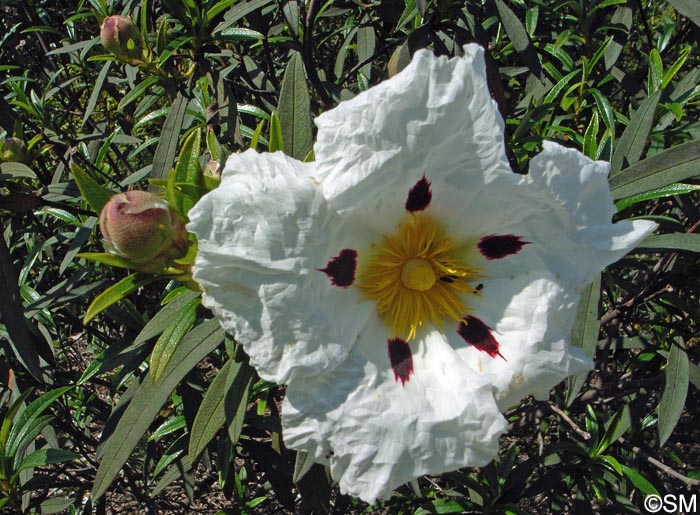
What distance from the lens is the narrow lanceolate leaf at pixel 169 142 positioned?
2.02 meters

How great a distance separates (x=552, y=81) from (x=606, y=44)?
29cm

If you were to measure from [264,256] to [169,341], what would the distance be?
1.36 ft

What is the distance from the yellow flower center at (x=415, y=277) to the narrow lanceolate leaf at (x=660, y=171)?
52 centimetres

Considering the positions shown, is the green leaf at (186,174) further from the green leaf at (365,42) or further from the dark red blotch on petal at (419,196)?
the green leaf at (365,42)

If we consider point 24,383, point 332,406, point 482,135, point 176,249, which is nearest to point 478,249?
point 482,135

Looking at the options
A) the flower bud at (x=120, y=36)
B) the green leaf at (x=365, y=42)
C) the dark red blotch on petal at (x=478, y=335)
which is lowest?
the dark red blotch on petal at (x=478, y=335)

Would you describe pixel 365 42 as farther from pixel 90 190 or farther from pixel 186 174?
pixel 90 190

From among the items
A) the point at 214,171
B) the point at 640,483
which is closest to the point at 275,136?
the point at 214,171

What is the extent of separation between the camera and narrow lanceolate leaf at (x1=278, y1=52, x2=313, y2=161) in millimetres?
1671

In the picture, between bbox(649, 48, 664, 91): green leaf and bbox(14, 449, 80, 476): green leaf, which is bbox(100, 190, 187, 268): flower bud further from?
bbox(649, 48, 664, 91): green leaf

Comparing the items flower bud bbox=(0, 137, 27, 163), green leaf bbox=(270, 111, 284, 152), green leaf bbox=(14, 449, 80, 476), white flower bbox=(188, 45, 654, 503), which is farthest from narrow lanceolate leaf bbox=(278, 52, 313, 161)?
green leaf bbox=(14, 449, 80, 476)

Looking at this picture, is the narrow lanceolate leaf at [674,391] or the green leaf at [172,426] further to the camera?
the green leaf at [172,426]

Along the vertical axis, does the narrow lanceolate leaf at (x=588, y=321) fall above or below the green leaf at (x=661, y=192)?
below

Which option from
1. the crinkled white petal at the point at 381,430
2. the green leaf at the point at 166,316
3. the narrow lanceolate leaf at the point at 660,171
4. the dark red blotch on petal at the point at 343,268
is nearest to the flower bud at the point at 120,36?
the green leaf at the point at 166,316
